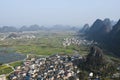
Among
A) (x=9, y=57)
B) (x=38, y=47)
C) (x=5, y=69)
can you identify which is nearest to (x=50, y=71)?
(x=5, y=69)

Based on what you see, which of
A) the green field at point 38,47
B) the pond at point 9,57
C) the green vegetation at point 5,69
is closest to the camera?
the green vegetation at point 5,69

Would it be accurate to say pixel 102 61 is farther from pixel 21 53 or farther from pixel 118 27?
pixel 118 27

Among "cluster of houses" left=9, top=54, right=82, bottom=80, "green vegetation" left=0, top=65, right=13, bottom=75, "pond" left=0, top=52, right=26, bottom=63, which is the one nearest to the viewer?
"cluster of houses" left=9, top=54, right=82, bottom=80

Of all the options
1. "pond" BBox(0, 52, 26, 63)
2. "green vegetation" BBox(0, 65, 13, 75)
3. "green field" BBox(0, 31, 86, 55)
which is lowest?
"green vegetation" BBox(0, 65, 13, 75)

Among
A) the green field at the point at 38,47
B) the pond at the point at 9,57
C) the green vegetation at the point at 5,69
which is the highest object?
the green field at the point at 38,47

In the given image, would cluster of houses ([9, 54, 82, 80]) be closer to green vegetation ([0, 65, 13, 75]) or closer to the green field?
green vegetation ([0, 65, 13, 75])

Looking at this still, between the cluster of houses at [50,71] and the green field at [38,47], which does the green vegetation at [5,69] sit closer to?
the cluster of houses at [50,71]

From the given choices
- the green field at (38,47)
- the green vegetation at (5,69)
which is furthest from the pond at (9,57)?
the green vegetation at (5,69)

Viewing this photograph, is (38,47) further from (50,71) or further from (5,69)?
(50,71)

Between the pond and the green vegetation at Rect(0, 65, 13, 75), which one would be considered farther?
the pond

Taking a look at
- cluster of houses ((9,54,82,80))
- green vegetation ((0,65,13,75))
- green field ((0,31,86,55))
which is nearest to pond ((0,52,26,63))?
green field ((0,31,86,55))

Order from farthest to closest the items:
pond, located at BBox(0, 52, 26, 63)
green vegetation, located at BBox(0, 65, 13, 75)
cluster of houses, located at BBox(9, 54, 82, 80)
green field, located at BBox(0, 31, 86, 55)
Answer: green field, located at BBox(0, 31, 86, 55)
pond, located at BBox(0, 52, 26, 63)
green vegetation, located at BBox(0, 65, 13, 75)
cluster of houses, located at BBox(9, 54, 82, 80)
